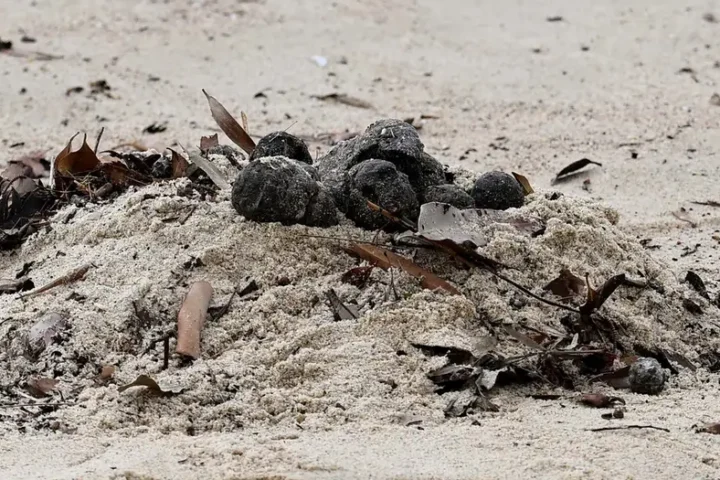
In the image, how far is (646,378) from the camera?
3.01 metres

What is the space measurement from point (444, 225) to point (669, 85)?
12.5 feet

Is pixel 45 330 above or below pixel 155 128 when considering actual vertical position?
above

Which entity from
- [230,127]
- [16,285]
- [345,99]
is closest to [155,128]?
[345,99]

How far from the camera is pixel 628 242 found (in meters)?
3.68

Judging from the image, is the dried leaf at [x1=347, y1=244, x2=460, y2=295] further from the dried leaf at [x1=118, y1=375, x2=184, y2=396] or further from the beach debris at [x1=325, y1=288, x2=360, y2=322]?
the dried leaf at [x1=118, y1=375, x2=184, y2=396]

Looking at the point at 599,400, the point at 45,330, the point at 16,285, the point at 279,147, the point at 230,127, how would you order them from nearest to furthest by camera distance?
the point at 599,400 < the point at 45,330 < the point at 16,285 < the point at 279,147 < the point at 230,127

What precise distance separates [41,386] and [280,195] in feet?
3.05

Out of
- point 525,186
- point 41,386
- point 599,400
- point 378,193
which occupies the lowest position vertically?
point 41,386

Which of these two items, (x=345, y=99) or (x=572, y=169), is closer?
(x=572, y=169)

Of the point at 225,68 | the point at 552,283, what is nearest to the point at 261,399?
the point at 552,283

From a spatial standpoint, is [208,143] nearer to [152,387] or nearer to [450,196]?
[450,196]

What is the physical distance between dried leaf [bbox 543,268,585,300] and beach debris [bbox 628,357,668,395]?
13.9 inches

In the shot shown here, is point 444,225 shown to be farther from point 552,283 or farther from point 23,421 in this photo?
point 23,421

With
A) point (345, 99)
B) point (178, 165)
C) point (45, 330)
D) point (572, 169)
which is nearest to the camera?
point (45, 330)
